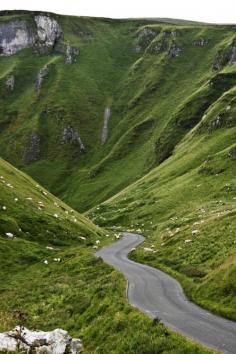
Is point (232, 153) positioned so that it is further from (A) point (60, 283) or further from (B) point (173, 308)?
(B) point (173, 308)

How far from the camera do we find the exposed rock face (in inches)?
1094

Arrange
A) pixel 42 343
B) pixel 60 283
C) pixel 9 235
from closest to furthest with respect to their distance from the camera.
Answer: pixel 42 343 < pixel 60 283 < pixel 9 235

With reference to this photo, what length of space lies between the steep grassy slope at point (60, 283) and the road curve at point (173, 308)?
1.41 metres

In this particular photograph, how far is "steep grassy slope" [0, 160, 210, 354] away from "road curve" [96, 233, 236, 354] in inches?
55.4

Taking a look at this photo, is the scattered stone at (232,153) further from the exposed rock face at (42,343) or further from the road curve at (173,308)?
the exposed rock face at (42,343)

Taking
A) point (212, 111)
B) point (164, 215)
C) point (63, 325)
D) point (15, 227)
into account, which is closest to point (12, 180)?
point (15, 227)

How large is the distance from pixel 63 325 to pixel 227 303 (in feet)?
40.3

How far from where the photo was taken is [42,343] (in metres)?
28.7

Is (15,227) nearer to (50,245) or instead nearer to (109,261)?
(50,245)

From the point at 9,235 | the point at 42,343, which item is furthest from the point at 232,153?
the point at 42,343

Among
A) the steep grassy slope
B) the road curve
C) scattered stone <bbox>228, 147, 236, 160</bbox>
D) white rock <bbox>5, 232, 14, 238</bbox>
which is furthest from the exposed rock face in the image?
scattered stone <bbox>228, 147, 236, 160</bbox>

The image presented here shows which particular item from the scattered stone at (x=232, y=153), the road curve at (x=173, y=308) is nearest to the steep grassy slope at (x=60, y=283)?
the road curve at (x=173, y=308)

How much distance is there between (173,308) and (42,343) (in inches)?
417

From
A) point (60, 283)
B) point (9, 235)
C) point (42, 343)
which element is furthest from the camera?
point (9, 235)
